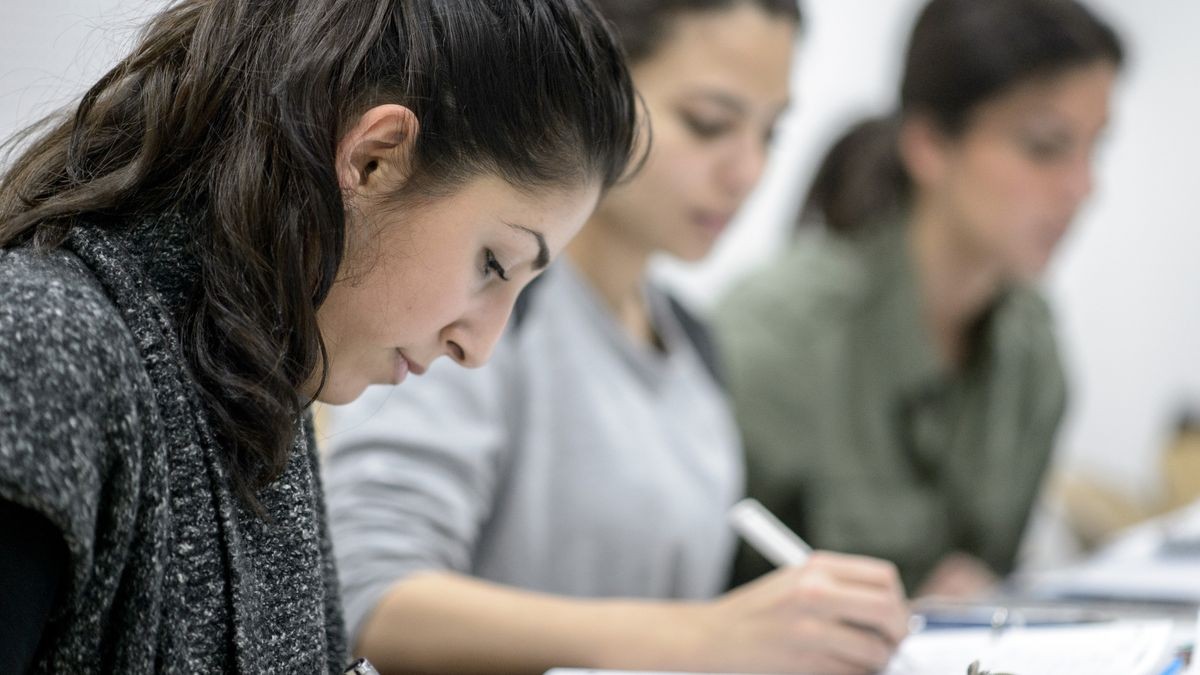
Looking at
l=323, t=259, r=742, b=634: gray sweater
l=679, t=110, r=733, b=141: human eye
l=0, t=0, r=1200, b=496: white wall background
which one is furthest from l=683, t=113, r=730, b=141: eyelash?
l=0, t=0, r=1200, b=496: white wall background

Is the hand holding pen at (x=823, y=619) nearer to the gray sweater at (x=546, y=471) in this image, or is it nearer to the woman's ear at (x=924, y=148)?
the gray sweater at (x=546, y=471)

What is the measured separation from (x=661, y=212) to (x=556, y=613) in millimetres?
429

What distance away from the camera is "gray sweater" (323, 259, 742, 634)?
96 centimetres

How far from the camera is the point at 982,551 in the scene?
1.63 meters

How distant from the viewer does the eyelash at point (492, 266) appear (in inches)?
25.0

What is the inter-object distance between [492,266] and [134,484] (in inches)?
8.2

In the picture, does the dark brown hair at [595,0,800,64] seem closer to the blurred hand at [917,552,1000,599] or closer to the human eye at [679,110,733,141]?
the human eye at [679,110,733,141]

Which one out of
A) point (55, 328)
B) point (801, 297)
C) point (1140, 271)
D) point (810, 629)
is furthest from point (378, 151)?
point (1140, 271)

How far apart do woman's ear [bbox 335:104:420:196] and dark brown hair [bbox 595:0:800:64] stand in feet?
1.86

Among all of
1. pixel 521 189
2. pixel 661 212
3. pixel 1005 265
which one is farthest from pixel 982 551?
pixel 521 189

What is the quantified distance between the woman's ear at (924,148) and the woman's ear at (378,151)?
1.09 m

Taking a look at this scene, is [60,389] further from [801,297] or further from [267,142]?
[801,297]

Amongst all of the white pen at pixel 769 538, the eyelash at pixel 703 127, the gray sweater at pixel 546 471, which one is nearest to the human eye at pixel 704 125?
the eyelash at pixel 703 127

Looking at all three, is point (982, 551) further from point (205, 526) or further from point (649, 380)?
point (205, 526)
